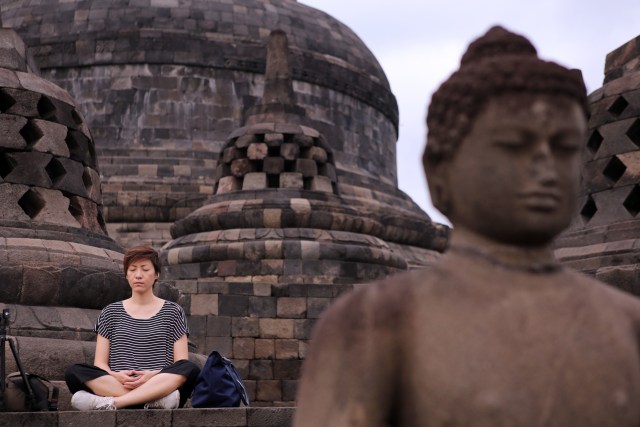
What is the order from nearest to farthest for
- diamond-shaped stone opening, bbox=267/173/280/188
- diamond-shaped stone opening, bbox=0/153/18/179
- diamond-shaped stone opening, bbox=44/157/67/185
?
diamond-shaped stone opening, bbox=0/153/18/179
diamond-shaped stone opening, bbox=44/157/67/185
diamond-shaped stone opening, bbox=267/173/280/188

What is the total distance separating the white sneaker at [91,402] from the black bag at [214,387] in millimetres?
662

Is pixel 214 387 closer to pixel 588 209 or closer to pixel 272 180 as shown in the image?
pixel 588 209

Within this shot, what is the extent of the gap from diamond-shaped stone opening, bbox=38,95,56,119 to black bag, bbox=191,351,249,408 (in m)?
4.85

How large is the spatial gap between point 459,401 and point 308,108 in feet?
93.9

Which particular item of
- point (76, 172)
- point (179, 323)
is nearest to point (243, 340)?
point (76, 172)

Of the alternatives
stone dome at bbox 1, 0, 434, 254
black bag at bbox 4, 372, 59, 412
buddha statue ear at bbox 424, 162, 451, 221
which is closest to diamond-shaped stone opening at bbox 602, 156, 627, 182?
black bag at bbox 4, 372, 59, 412

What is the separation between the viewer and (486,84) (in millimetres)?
3248

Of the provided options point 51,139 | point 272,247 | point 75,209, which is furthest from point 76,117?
point 272,247

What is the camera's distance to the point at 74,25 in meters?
30.3

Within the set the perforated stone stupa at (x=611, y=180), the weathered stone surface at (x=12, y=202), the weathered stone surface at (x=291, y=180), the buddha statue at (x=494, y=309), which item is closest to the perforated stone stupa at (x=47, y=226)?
the weathered stone surface at (x=12, y=202)

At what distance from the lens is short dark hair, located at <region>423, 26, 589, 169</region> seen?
325 centimetres

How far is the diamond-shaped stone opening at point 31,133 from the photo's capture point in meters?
11.9

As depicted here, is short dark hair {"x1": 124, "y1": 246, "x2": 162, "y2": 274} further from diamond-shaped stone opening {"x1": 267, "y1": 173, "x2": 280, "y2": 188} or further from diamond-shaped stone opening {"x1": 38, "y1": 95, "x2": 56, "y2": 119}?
diamond-shaped stone opening {"x1": 267, "y1": 173, "x2": 280, "y2": 188}

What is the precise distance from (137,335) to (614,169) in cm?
658
